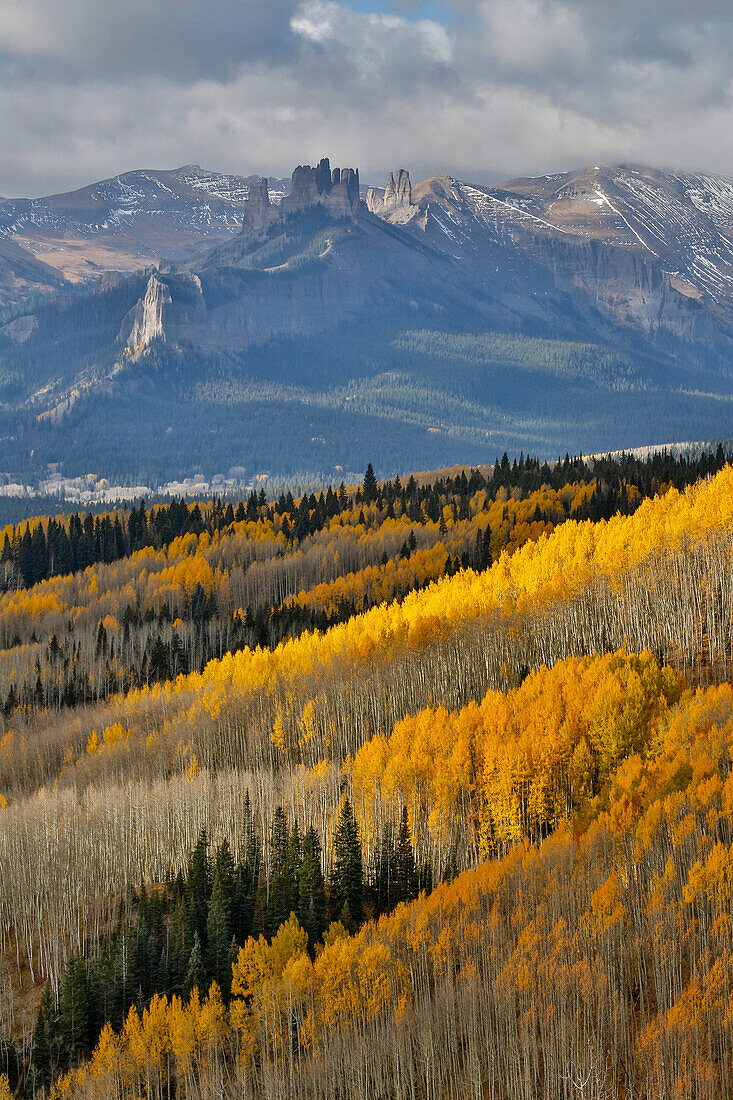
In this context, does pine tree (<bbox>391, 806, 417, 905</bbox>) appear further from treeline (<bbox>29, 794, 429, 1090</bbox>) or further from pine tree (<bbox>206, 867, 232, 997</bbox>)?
pine tree (<bbox>206, 867, 232, 997</bbox>)

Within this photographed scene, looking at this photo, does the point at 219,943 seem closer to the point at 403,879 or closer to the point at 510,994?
the point at 403,879

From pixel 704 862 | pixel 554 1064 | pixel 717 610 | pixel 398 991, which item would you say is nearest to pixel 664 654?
pixel 717 610

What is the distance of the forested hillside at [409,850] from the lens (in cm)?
5894

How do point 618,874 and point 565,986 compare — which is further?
point 618,874

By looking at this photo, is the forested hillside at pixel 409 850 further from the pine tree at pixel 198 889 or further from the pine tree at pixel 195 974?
the pine tree at pixel 198 889

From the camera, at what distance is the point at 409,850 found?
87.3 metres

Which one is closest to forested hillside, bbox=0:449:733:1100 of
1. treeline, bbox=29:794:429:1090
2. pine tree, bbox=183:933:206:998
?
pine tree, bbox=183:933:206:998

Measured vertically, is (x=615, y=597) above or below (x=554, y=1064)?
above

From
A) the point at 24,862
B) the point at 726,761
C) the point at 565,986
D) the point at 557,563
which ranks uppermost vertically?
the point at 557,563

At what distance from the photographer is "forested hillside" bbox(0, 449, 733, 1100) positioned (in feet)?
193

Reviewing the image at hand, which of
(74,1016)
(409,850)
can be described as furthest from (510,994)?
(409,850)

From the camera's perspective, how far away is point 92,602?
197 m

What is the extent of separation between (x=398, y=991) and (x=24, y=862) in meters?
44.6

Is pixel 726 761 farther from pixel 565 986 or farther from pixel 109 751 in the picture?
pixel 109 751
